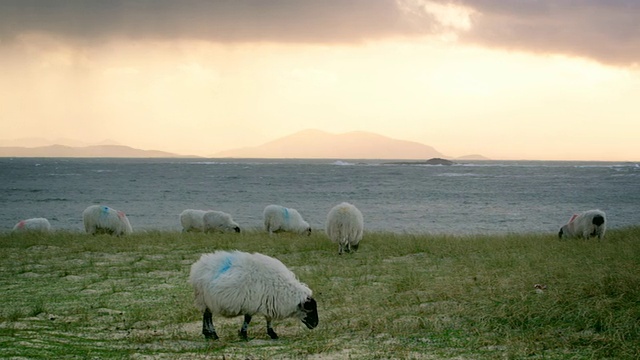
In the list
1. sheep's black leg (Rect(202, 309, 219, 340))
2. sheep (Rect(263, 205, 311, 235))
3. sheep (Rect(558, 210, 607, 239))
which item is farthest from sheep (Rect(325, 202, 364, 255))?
sheep's black leg (Rect(202, 309, 219, 340))

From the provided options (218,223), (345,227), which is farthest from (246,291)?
(218,223)

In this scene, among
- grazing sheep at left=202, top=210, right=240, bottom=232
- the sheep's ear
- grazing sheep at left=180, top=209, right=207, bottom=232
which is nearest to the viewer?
the sheep's ear

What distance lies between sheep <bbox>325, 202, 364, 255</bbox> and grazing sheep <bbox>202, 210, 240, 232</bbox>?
27.9 feet

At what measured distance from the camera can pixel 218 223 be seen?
2764 cm

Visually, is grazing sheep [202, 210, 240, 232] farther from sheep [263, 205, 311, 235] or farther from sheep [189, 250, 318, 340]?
sheep [189, 250, 318, 340]

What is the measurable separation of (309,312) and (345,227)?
978 cm

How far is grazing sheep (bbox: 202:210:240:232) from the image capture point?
2741cm

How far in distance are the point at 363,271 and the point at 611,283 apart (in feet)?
20.4

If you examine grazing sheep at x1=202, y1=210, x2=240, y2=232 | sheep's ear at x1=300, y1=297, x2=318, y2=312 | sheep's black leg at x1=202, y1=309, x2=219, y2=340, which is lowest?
grazing sheep at x1=202, y1=210, x2=240, y2=232

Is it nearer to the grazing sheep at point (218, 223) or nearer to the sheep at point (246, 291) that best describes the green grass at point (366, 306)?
the sheep at point (246, 291)

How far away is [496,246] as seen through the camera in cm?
2056

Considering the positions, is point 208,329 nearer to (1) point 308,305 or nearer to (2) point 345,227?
(1) point 308,305

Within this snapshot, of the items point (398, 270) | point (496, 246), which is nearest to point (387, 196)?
point (496, 246)

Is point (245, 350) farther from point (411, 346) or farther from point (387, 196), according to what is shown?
point (387, 196)
